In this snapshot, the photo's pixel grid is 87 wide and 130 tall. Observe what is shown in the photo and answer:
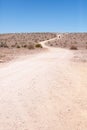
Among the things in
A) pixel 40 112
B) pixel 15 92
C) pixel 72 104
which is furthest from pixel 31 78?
pixel 40 112

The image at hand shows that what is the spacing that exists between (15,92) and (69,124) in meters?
3.39

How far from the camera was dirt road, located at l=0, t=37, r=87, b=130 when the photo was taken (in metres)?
7.63

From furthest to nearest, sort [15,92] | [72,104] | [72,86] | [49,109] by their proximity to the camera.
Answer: [72,86]
[15,92]
[72,104]
[49,109]

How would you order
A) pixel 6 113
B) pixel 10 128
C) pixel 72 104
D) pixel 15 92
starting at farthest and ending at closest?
pixel 15 92, pixel 72 104, pixel 6 113, pixel 10 128

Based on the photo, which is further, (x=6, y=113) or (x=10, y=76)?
(x=10, y=76)

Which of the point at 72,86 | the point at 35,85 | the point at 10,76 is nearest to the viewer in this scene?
the point at 35,85

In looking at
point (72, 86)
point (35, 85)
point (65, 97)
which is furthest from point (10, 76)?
point (65, 97)

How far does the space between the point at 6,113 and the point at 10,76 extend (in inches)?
233

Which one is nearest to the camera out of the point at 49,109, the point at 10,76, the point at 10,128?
the point at 10,128

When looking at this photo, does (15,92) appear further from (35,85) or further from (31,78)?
(31,78)

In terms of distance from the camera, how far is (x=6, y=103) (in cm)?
909

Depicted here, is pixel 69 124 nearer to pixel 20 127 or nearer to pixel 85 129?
pixel 85 129

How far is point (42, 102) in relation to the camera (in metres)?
9.54

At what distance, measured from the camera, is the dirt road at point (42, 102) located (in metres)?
7.63
